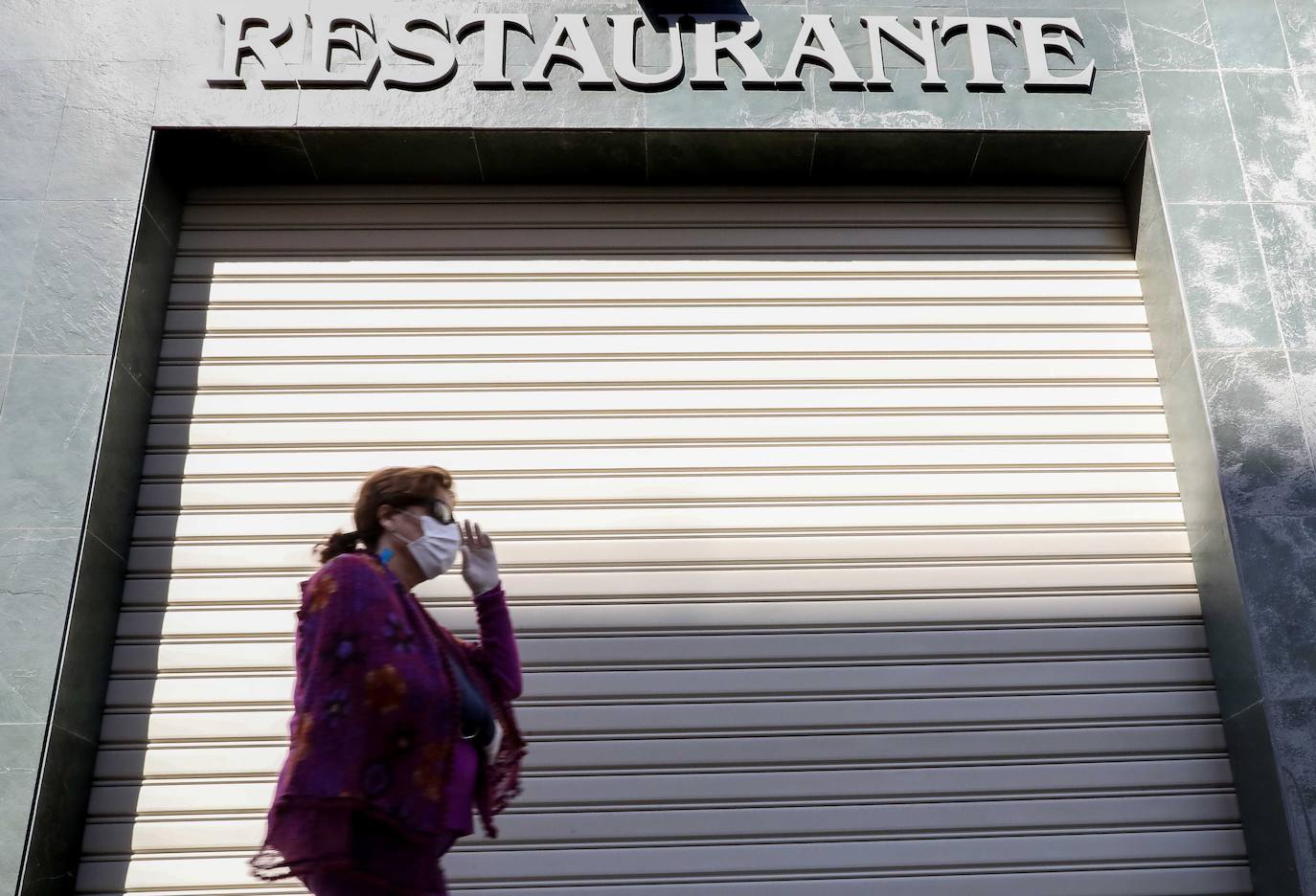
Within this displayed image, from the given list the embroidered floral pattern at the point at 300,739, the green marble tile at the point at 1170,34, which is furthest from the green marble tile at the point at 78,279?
the green marble tile at the point at 1170,34

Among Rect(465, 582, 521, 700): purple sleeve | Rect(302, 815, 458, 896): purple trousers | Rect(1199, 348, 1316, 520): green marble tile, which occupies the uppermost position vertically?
Rect(1199, 348, 1316, 520): green marble tile

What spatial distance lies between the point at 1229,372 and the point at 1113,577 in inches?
43.9

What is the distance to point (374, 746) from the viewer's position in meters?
3.63

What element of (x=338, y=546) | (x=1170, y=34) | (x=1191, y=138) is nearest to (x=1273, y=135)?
(x=1191, y=138)

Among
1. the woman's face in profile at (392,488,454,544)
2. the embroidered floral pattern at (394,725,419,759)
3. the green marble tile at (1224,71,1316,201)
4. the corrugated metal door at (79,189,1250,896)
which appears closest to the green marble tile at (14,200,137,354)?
the corrugated metal door at (79,189,1250,896)

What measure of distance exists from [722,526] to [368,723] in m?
3.19

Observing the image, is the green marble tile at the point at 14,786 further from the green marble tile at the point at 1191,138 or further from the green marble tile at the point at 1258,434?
the green marble tile at the point at 1191,138

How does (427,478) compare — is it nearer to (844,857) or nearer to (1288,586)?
(844,857)

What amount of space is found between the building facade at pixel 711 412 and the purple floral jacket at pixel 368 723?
243 cm

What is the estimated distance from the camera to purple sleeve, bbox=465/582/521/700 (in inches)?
172

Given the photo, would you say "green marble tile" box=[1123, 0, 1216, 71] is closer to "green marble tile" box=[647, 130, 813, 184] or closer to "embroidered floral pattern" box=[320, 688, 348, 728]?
"green marble tile" box=[647, 130, 813, 184]

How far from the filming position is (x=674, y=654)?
6383mm

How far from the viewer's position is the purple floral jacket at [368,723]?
140 inches

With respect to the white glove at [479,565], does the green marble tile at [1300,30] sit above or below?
above
